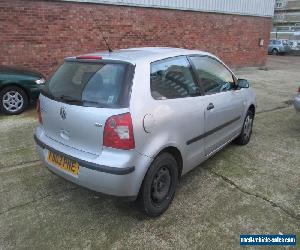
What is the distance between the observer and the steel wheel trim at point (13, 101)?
6.64m

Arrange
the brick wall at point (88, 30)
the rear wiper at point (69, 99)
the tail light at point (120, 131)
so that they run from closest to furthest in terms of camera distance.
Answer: the tail light at point (120, 131), the rear wiper at point (69, 99), the brick wall at point (88, 30)

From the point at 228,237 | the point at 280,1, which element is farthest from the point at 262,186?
the point at 280,1

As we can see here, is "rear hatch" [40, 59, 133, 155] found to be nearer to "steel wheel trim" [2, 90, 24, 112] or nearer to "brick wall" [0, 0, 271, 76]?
"steel wheel trim" [2, 90, 24, 112]

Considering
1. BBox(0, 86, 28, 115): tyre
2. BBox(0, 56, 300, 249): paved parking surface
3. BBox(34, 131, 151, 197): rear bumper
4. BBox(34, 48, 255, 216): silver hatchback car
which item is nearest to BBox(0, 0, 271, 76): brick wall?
BBox(0, 86, 28, 115): tyre

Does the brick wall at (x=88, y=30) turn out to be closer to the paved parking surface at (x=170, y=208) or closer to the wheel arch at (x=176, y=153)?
the paved parking surface at (x=170, y=208)

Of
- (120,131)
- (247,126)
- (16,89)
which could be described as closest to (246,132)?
(247,126)

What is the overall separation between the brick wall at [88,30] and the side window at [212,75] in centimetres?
611

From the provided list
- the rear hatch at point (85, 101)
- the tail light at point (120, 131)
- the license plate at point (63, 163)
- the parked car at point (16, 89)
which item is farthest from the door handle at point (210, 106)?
the parked car at point (16, 89)

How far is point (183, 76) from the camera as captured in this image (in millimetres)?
3496

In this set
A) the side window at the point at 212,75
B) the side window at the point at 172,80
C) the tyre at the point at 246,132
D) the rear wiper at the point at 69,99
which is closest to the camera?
the rear wiper at the point at 69,99

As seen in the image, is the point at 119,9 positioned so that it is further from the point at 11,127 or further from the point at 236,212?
the point at 236,212

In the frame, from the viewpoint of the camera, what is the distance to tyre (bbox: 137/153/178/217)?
294cm

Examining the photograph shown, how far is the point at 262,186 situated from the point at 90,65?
2468 mm

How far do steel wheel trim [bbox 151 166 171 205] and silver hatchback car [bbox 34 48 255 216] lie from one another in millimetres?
10
